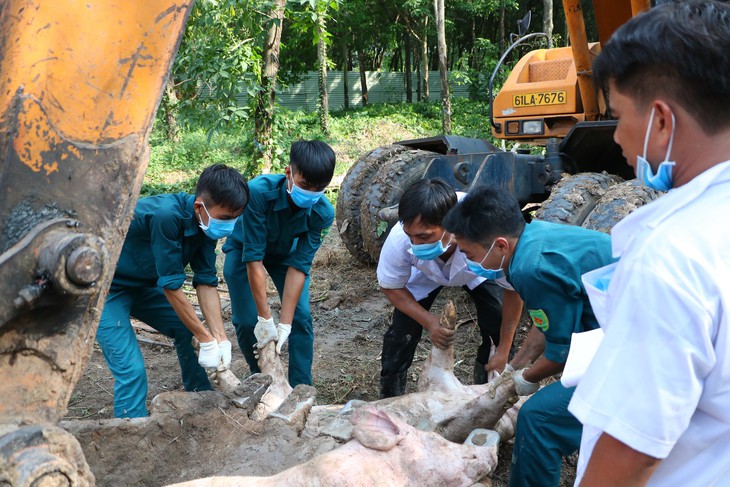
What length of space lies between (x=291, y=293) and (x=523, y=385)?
67.0 inches

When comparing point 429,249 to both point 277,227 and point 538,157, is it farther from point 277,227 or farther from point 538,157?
point 538,157

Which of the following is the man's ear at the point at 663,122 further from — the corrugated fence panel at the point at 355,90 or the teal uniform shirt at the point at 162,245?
the corrugated fence panel at the point at 355,90

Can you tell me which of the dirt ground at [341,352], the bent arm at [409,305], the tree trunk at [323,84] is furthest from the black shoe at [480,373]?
the tree trunk at [323,84]

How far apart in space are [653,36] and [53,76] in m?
1.39

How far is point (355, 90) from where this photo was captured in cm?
2842

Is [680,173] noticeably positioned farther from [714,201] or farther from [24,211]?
[24,211]

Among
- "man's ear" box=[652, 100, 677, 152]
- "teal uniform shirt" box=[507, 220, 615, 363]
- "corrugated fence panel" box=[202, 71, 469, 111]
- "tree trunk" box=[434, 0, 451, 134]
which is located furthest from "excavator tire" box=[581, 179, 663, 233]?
"corrugated fence panel" box=[202, 71, 469, 111]

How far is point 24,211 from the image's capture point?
5.31ft

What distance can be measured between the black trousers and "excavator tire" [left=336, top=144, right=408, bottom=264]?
272cm

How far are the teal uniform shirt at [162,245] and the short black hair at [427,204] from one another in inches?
48.2

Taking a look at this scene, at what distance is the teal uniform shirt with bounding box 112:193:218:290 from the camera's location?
3609 mm

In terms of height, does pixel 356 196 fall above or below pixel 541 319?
above

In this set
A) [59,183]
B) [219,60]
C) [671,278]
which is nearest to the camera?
Result: [671,278]

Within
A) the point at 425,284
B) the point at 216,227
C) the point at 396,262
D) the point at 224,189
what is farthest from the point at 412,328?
the point at 224,189
